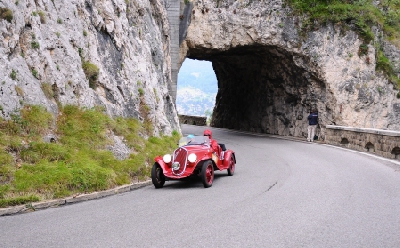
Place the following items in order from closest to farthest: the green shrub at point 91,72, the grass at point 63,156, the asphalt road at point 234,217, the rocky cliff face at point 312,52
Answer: the asphalt road at point 234,217 < the grass at point 63,156 < the green shrub at point 91,72 < the rocky cliff face at point 312,52

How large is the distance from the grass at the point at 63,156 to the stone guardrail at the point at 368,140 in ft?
28.2

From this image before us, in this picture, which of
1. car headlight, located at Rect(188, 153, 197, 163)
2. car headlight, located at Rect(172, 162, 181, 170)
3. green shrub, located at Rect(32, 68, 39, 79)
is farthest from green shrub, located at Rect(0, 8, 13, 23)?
car headlight, located at Rect(188, 153, 197, 163)

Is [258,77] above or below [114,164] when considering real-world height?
above

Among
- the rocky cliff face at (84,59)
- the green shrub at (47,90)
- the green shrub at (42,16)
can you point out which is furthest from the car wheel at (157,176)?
the green shrub at (42,16)

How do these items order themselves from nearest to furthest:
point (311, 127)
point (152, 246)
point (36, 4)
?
point (152, 246)
point (36, 4)
point (311, 127)

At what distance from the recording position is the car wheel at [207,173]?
31.9ft

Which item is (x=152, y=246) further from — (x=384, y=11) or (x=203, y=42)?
(x=384, y=11)

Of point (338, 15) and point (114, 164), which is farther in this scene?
point (338, 15)

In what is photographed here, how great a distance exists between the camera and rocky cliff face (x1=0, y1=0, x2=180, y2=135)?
10664 mm

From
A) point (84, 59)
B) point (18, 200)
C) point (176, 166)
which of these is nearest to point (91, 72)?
point (84, 59)

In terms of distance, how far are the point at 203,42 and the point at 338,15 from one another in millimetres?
8508

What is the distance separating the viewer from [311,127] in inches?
933

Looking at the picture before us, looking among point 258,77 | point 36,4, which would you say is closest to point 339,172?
point 36,4

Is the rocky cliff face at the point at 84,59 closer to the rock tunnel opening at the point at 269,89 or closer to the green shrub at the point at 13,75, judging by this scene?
the green shrub at the point at 13,75
